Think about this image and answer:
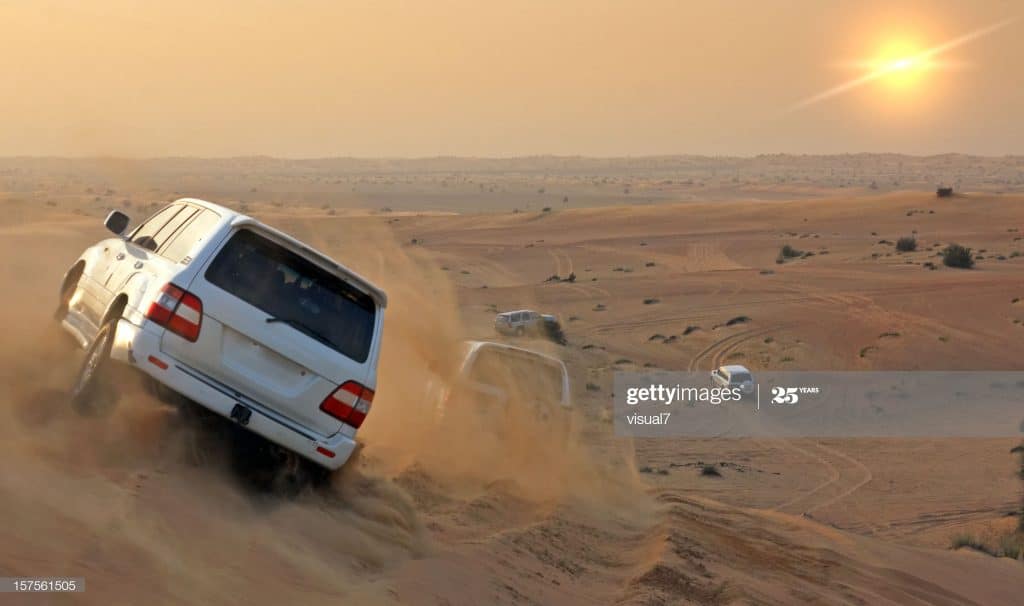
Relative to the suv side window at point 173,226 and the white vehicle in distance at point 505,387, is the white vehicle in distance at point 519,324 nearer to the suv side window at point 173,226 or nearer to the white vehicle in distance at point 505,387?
the white vehicle in distance at point 505,387

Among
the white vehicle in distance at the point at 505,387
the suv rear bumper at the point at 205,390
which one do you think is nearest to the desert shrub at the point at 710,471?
the white vehicle in distance at the point at 505,387

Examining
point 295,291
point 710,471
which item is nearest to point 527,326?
point 710,471

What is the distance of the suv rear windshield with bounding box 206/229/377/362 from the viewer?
7.23 m

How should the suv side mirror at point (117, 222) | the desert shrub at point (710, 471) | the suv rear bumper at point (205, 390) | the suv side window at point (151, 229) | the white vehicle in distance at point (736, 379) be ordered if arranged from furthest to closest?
the white vehicle in distance at point (736, 379)
the desert shrub at point (710, 471)
the suv side mirror at point (117, 222)
the suv side window at point (151, 229)
the suv rear bumper at point (205, 390)

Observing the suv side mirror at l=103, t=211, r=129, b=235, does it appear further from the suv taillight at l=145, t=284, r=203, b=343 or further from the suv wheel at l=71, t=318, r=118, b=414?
the suv taillight at l=145, t=284, r=203, b=343

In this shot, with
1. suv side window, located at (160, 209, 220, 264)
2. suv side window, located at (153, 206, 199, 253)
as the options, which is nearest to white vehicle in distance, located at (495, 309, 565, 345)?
suv side window, located at (153, 206, 199, 253)

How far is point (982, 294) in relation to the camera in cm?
3594

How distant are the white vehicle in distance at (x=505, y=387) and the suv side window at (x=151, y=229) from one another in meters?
4.06

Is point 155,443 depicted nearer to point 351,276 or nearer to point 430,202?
point 351,276

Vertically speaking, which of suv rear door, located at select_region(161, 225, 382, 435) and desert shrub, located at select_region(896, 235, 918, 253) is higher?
suv rear door, located at select_region(161, 225, 382, 435)

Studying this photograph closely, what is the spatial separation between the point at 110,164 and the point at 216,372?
1242 cm

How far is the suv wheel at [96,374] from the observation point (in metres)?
7.43

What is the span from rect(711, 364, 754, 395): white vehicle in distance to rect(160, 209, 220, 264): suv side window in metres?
19.3

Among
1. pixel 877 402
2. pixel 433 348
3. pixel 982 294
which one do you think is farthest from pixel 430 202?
pixel 433 348
